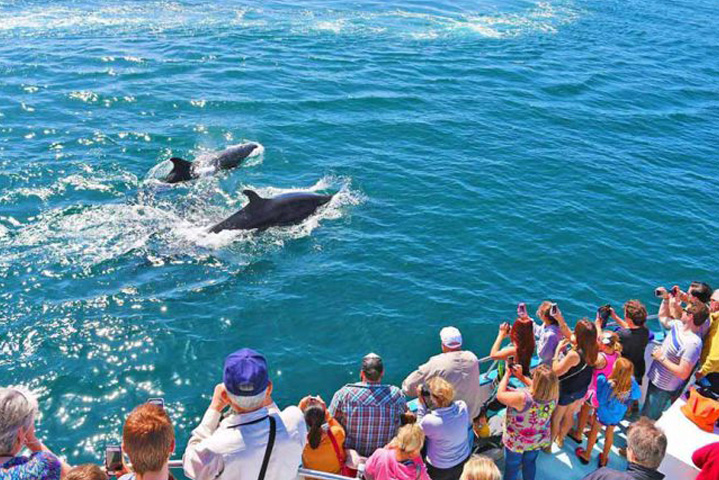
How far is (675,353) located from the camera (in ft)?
32.4

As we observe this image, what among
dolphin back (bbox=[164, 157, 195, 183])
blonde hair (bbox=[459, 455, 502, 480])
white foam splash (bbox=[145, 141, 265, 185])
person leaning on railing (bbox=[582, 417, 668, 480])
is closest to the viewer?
blonde hair (bbox=[459, 455, 502, 480])

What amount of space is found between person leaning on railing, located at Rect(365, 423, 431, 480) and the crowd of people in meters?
0.01

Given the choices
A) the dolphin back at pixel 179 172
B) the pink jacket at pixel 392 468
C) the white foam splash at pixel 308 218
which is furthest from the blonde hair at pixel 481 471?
the dolphin back at pixel 179 172

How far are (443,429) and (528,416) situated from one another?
134 cm

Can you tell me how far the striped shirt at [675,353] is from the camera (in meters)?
9.69

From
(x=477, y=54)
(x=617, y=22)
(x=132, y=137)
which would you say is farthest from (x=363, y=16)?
(x=132, y=137)

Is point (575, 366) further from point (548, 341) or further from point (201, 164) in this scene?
point (201, 164)

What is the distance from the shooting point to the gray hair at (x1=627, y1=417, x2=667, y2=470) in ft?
21.6

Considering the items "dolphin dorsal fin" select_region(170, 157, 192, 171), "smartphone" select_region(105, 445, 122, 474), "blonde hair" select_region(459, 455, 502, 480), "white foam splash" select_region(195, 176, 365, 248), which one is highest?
"smartphone" select_region(105, 445, 122, 474)

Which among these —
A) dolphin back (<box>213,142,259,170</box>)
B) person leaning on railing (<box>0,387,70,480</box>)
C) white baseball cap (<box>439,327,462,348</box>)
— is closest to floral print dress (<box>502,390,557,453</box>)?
white baseball cap (<box>439,327,462,348</box>)

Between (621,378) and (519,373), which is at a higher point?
(519,373)

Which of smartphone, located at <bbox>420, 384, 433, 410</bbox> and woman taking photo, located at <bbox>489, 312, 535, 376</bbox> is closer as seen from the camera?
smartphone, located at <bbox>420, 384, 433, 410</bbox>

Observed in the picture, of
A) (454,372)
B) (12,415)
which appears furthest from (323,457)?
(12,415)

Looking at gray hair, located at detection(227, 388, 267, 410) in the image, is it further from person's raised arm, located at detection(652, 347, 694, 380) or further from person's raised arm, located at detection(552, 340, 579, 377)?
person's raised arm, located at detection(652, 347, 694, 380)
